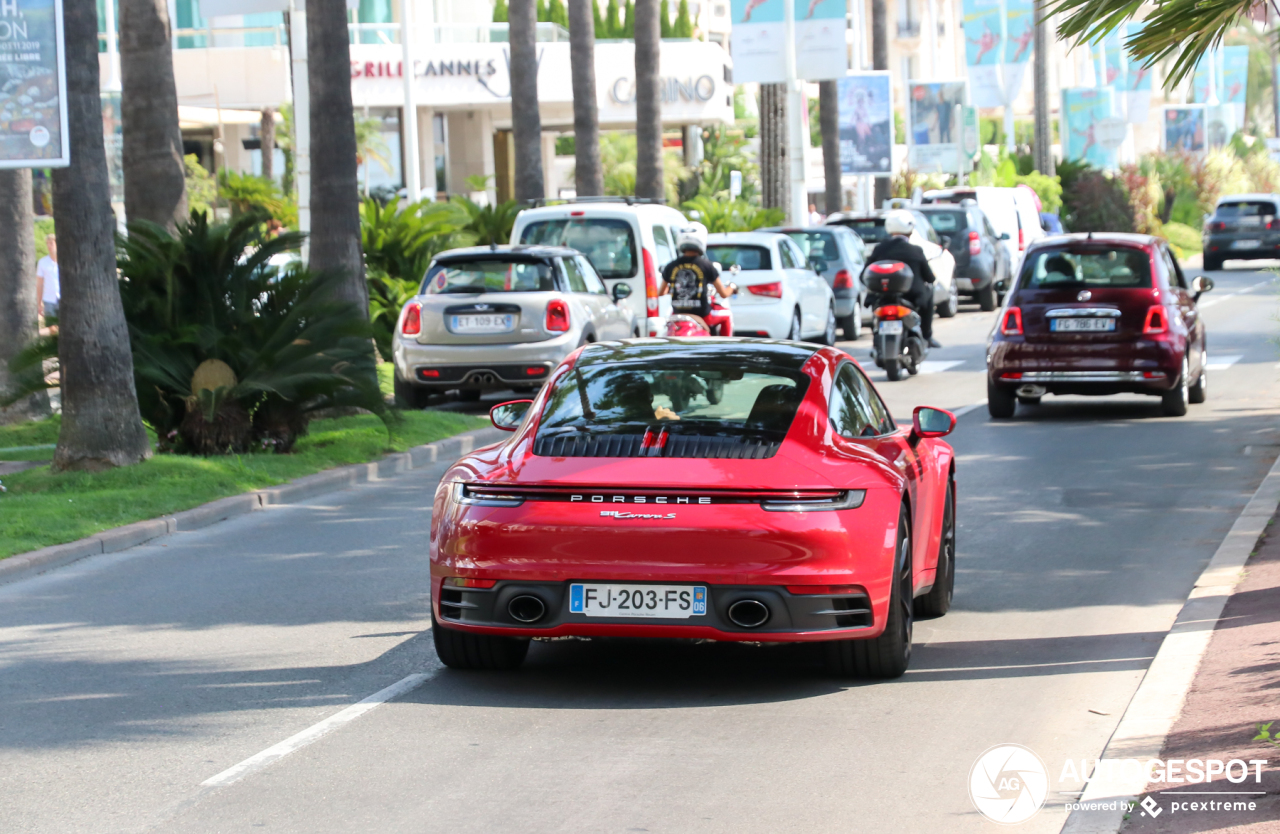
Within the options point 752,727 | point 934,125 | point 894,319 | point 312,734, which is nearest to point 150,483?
point 312,734

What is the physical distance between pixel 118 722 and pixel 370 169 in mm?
61495

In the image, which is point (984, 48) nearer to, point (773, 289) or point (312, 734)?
point (773, 289)

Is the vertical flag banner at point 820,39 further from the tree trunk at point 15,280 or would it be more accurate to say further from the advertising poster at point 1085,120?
the advertising poster at point 1085,120

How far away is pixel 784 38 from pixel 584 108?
20.2 ft

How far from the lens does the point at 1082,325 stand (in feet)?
55.5

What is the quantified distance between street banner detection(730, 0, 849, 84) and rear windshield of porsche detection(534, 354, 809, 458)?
28479mm

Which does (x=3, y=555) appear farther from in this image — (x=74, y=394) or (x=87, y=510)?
(x=74, y=394)

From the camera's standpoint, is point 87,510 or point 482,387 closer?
point 87,510

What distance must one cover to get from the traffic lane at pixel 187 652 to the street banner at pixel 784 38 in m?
24.8

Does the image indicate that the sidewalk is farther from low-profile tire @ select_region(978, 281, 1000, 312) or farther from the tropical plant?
low-profile tire @ select_region(978, 281, 1000, 312)

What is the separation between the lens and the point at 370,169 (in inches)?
2643

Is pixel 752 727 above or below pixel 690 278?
below

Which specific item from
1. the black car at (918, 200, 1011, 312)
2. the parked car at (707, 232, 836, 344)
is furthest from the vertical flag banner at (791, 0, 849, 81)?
the parked car at (707, 232, 836, 344)

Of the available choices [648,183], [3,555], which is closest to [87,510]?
[3,555]
